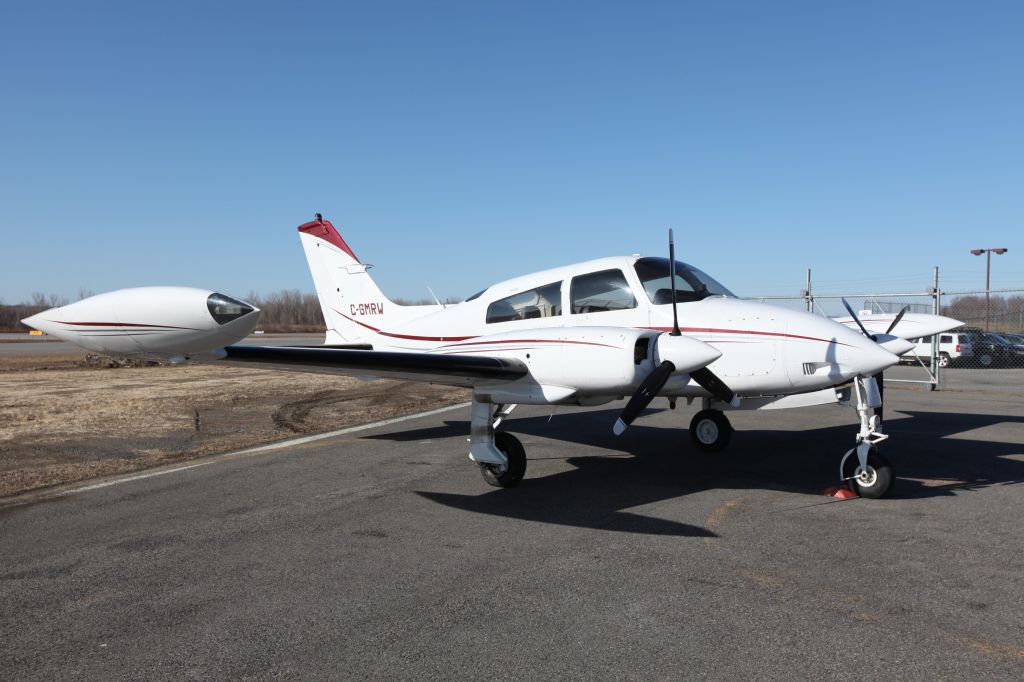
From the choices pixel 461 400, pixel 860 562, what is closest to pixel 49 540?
pixel 860 562

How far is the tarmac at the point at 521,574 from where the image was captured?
3.85 meters

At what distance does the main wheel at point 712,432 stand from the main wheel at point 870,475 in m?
2.87

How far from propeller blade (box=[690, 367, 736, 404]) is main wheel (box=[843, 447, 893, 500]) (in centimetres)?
151

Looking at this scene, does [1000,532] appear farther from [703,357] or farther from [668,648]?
[668,648]

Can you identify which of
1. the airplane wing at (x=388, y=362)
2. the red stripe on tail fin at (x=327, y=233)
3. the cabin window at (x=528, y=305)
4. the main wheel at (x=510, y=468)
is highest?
the red stripe on tail fin at (x=327, y=233)

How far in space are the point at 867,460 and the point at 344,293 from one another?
32.2ft

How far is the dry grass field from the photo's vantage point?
33.0 feet

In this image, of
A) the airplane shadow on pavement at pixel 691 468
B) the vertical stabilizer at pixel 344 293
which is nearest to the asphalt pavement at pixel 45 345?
the vertical stabilizer at pixel 344 293

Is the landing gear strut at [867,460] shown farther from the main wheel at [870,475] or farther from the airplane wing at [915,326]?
the airplane wing at [915,326]

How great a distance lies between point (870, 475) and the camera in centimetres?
727

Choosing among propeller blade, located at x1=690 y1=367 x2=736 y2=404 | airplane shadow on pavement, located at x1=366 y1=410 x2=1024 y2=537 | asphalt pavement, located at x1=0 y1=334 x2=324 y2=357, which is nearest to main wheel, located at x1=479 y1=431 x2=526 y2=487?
airplane shadow on pavement, located at x1=366 y1=410 x2=1024 y2=537

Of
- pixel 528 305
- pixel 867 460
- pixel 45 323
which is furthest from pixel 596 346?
pixel 45 323

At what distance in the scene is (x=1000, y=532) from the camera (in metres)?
6.02

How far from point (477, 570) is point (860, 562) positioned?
3097 mm
